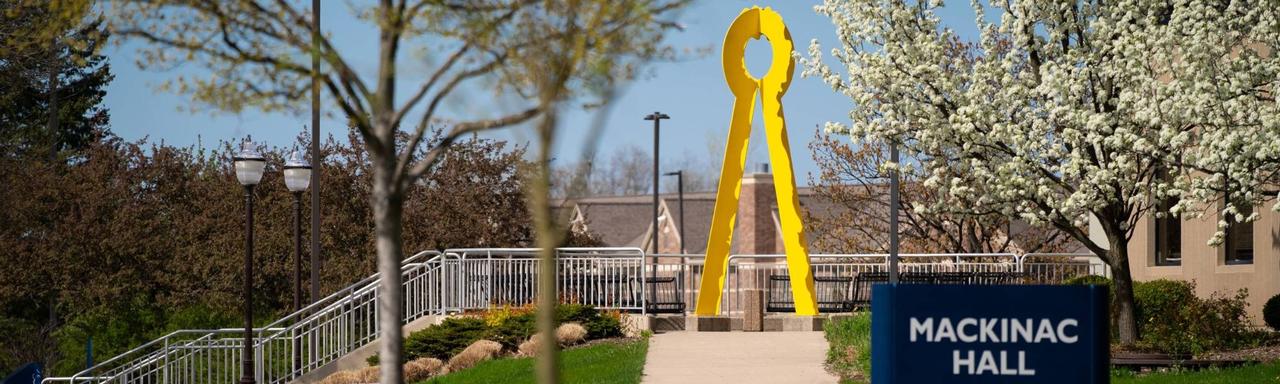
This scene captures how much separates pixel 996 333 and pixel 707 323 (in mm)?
15186

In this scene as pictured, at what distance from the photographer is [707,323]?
22.4m

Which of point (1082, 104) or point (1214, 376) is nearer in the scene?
point (1214, 376)

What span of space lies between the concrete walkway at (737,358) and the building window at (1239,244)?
706 cm

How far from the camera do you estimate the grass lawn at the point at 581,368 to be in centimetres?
1571

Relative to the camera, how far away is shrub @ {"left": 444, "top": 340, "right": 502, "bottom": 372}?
18.7m

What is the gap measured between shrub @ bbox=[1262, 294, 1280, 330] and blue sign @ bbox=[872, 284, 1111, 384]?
46.3 ft

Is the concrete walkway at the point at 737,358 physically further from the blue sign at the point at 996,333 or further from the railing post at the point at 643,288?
the blue sign at the point at 996,333

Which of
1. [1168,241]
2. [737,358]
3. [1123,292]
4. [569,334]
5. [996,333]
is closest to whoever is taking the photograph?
[996,333]

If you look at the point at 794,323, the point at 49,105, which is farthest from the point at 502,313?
the point at 49,105

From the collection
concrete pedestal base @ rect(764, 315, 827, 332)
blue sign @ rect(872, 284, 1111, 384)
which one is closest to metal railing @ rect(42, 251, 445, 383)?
concrete pedestal base @ rect(764, 315, 827, 332)

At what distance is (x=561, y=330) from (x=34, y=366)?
7.31m

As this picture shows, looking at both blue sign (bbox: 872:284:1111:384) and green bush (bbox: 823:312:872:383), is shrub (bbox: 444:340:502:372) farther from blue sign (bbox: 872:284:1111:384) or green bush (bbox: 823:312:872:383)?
blue sign (bbox: 872:284:1111:384)

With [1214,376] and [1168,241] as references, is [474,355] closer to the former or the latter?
[1214,376]

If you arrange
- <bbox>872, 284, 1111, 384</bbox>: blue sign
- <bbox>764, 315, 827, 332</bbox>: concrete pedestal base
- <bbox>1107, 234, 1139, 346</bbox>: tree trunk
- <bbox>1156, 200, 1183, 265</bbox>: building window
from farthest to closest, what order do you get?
<bbox>1156, 200, 1183, 265</bbox>: building window, <bbox>764, 315, 827, 332</bbox>: concrete pedestal base, <bbox>1107, 234, 1139, 346</bbox>: tree trunk, <bbox>872, 284, 1111, 384</bbox>: blue sign
